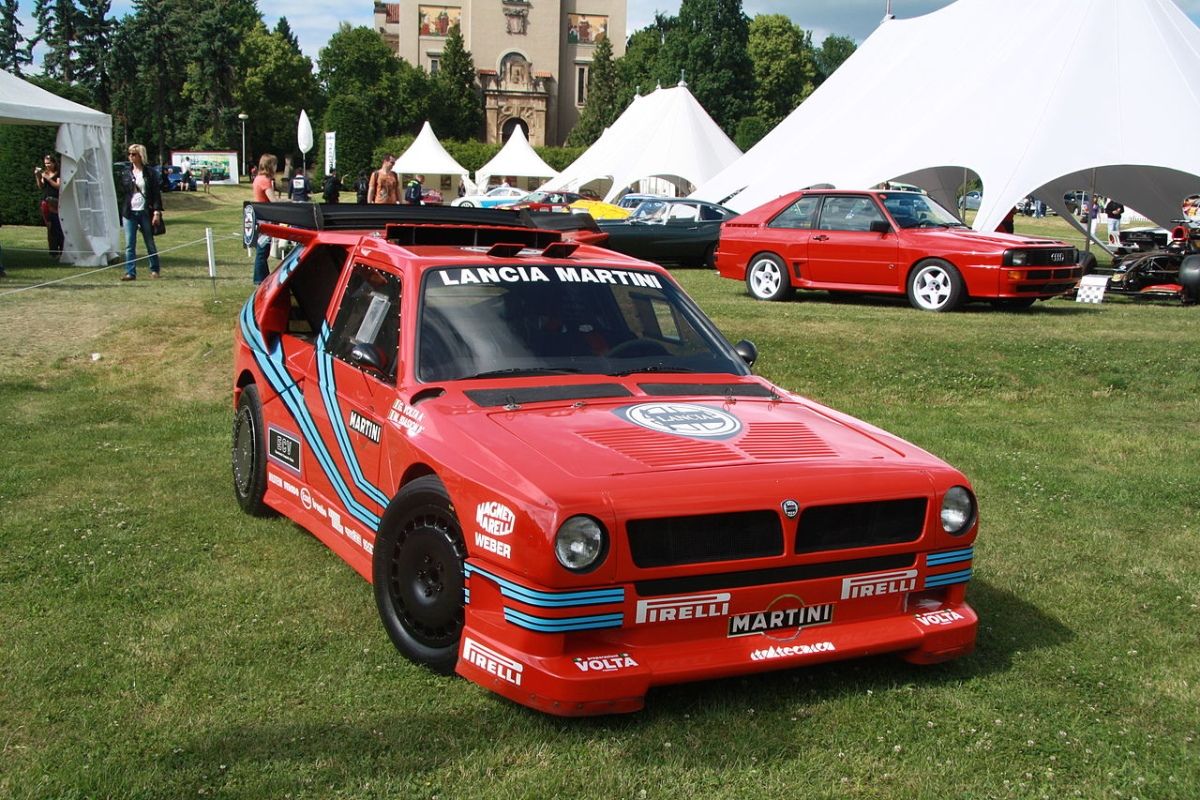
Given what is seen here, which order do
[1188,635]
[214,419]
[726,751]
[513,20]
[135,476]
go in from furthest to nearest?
[513,20] < [214,419] < [135,476] < [1188,635] < [726,751]

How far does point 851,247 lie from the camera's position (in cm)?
1549

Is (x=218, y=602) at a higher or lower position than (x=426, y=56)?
lower

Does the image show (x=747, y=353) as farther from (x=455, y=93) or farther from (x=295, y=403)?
(x=455, y=93)

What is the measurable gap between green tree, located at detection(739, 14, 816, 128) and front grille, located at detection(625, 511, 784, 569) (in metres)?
100

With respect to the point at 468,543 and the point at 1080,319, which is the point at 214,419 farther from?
the point at 1080,319

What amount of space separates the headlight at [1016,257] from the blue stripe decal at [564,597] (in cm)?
1174

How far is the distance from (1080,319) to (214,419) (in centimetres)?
999

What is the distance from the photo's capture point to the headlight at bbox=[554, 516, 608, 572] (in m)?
3.81

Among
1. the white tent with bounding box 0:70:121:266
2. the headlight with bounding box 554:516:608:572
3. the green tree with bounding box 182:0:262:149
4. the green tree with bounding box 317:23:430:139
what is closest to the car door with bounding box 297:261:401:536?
the headlight with bounding box 554:516:608:572

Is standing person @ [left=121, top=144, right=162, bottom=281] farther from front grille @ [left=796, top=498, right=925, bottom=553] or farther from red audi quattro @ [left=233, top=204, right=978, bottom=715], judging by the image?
front grille @ [left=796, top=498, right=925, bottom=553]

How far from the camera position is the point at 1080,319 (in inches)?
557

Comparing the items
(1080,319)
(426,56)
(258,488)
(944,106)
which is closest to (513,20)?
(426,56)

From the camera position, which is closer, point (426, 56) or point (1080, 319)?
point (1080, 319)

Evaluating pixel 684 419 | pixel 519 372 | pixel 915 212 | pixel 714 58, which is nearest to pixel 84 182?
pixel 915 212
